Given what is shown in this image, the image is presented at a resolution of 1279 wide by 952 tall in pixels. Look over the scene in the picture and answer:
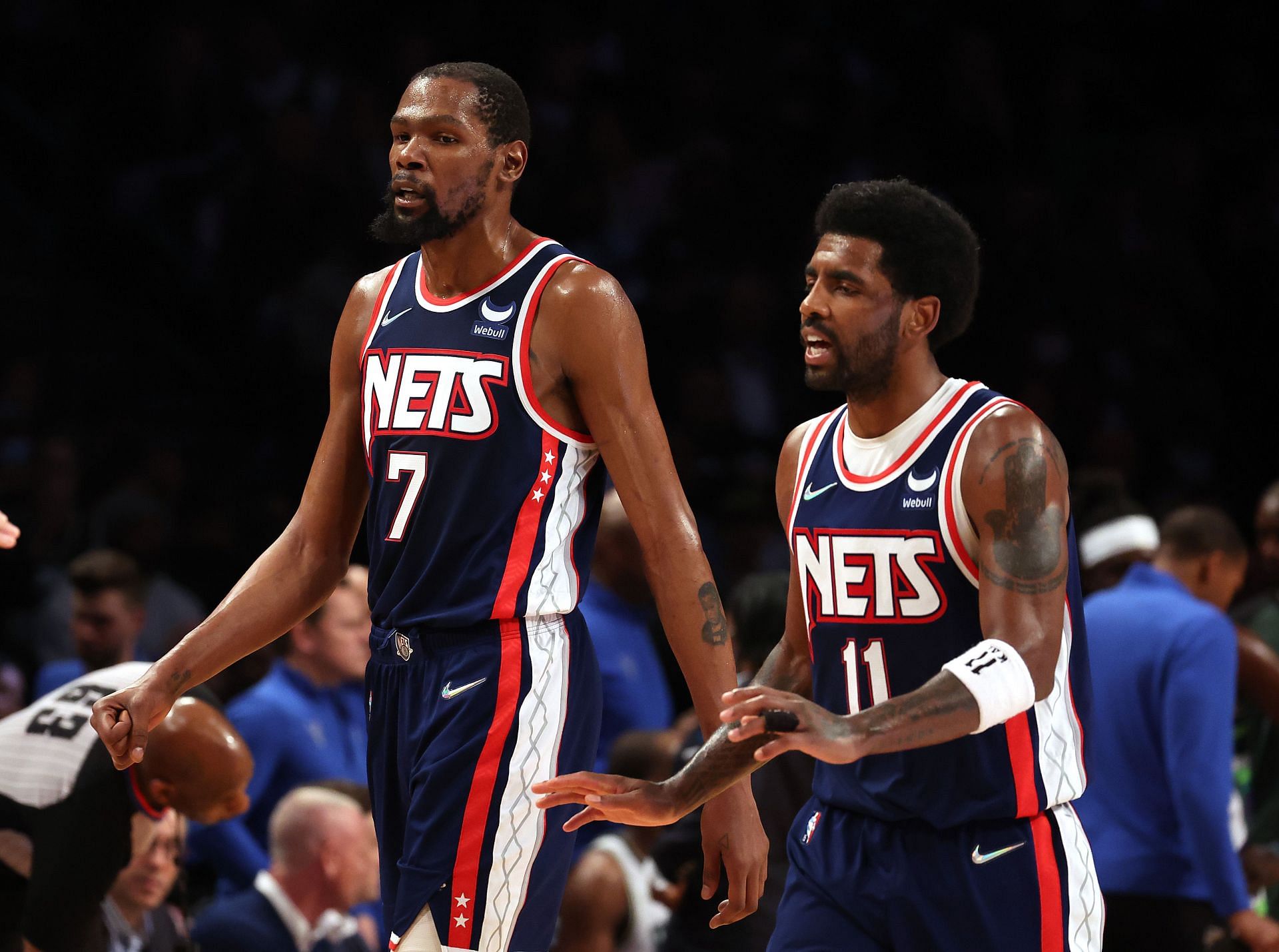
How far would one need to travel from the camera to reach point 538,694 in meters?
3.57

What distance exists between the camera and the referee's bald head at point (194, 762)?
4695mm

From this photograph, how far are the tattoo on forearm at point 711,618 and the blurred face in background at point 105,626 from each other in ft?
13.2

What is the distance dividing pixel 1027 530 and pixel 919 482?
271 millimetres

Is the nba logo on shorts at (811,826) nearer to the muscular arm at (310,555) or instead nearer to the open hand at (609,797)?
the open hand at (609,797)

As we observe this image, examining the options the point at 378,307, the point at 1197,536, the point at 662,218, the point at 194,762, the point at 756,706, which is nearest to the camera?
the point at 756,706

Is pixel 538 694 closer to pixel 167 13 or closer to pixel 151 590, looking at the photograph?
pixel 151 590

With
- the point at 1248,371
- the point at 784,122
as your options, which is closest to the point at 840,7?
the point at 784,122

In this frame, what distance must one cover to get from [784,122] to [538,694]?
8.59m

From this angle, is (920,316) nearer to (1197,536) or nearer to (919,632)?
(919,632)

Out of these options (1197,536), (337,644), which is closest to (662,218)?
(337,644)

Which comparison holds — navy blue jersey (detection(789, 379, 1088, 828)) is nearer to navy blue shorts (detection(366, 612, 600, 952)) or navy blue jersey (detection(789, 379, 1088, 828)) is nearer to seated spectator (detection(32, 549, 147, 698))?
navy blue shorts (detection(366, 612, 600, 952))

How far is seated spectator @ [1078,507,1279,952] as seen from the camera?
5.75m

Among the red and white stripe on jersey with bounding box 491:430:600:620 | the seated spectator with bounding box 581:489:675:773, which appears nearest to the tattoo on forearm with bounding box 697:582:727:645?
the red and white stripe on jersey with bounding box 491:430:600:620

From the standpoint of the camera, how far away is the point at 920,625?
355 centimetres
